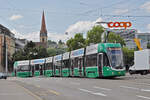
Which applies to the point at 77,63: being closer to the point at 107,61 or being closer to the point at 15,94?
the point at 107,61

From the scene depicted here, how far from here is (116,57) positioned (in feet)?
91.9

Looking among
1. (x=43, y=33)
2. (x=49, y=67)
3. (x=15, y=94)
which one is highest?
(x=43, y=33)

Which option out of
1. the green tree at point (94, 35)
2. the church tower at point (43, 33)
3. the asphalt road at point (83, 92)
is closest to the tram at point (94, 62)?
the asphalt road at point (83, 92)

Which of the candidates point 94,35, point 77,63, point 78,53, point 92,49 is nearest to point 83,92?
point 92,49

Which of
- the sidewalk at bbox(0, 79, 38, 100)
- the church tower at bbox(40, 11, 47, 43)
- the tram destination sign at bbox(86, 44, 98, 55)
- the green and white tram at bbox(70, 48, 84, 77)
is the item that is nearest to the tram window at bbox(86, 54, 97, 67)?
the tram destination sign at bbox(86, 44, 98, 55)

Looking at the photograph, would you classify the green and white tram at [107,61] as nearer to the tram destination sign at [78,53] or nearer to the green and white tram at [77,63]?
the green and white tram at [77,63]

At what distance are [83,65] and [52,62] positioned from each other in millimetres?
15629

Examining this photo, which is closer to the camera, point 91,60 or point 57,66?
point 91,60

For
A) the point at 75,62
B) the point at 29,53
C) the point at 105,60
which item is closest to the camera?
the point at 105,60

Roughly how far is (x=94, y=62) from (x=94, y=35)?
5324 centimetres

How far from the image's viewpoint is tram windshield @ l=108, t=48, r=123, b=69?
2764 centimetres

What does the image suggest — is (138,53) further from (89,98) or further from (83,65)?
(89,98)

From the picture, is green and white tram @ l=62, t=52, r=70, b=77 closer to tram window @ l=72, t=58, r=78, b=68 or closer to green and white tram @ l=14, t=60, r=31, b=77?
tram window @ l=72, t=58, r=78, b=68

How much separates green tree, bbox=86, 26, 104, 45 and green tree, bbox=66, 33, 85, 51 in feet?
8.32
